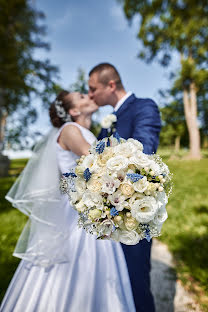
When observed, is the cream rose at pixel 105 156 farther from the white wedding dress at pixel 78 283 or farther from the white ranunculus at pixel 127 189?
the white wedding dress at pixel 78 283

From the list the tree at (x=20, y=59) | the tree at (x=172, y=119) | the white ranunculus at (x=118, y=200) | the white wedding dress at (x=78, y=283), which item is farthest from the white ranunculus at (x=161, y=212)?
the tree at (x=172, y=119)

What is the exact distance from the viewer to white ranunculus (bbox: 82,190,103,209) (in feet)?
4.03

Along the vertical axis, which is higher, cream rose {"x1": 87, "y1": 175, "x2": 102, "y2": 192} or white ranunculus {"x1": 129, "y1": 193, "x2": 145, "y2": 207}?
cream rose {"x1": 87, "y1": 175, "x2": 102, "y2": 192}

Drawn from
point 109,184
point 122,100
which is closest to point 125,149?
point 109,184

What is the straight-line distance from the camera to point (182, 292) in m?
3.07

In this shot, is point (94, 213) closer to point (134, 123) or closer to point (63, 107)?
point (134, 123)

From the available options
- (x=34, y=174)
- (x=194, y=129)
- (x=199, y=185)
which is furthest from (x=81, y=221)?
(x=194, y=129)

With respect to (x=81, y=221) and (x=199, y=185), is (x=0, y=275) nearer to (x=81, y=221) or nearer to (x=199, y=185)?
(x=81, y=221)

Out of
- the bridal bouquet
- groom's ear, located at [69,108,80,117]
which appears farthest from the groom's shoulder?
the bridal bouquet

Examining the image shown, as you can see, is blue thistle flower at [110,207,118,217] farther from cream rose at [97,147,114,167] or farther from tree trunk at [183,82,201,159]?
tree trunk at [183,82,201,159]

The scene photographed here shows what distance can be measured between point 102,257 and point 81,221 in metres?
0.98

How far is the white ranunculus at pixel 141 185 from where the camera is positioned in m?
1.17

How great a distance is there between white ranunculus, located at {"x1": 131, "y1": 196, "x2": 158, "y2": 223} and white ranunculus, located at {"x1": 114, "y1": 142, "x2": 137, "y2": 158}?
28cm

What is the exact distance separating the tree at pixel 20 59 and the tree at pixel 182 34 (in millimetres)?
7600
